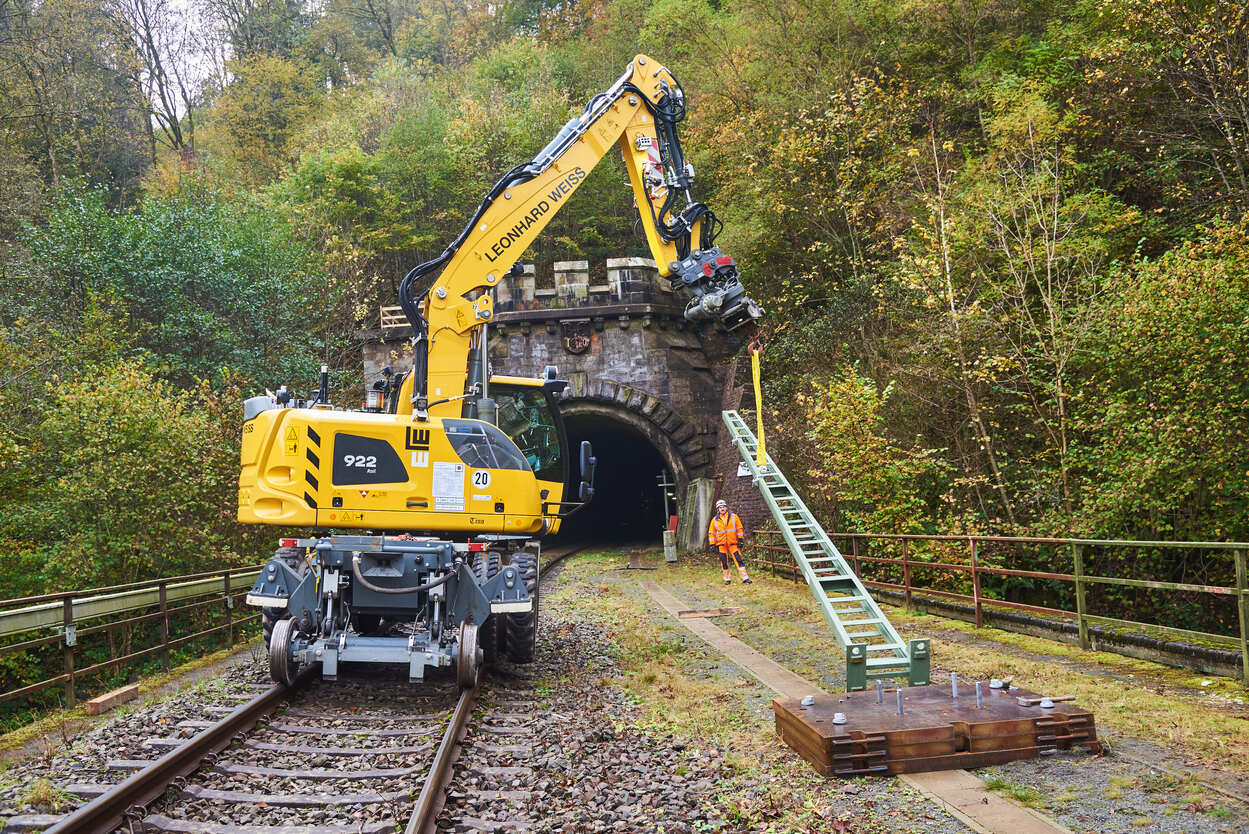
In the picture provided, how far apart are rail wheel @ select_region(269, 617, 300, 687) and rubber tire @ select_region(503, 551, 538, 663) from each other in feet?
6.69

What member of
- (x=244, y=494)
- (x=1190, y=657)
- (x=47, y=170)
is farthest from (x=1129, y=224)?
(x=47, y=170)

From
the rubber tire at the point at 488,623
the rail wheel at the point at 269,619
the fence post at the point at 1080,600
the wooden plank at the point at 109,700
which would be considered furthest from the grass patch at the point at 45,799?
the fence post at the point at 1080,600

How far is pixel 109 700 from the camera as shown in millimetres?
7406

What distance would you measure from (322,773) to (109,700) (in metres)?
3.12

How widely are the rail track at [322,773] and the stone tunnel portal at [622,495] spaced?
2196cm

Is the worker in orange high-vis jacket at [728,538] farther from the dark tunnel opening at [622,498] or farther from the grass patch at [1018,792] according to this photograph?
the dark tunnel opening at [622,498]

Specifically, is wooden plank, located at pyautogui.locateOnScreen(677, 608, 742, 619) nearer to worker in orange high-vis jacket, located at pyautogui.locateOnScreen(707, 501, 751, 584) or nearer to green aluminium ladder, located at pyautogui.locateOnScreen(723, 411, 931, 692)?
green aluminium ladder, located at pyautogui.locateOnScreen(723, 411, 931, 692)

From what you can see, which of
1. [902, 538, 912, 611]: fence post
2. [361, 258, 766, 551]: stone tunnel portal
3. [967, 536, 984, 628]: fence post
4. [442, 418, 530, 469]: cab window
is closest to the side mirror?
[442, 418, 530, 469]: cab window

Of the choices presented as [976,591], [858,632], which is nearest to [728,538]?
[976,591]

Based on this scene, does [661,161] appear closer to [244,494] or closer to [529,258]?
[244,494]

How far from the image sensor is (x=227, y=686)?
809cm

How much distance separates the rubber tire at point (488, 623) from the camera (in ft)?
25.9

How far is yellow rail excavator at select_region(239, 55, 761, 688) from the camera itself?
302 inches

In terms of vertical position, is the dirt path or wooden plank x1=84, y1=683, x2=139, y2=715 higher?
the dirt path
